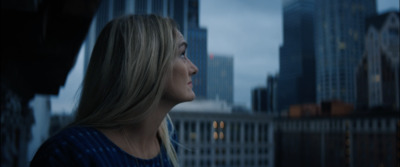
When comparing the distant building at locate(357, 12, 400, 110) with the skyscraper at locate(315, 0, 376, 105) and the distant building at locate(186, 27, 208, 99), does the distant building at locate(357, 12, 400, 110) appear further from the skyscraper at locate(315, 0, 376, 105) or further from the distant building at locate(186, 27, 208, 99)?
the distant building at locate(186, 27, 208, 99)

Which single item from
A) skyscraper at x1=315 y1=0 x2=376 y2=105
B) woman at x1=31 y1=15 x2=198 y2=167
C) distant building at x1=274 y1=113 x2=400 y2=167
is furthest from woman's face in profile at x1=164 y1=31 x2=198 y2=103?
skyscraper at x1=315 y1=0 x2=376 y2=105

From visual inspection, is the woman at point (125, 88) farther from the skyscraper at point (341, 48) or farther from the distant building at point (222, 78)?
the skyscraper at point (341, 48)

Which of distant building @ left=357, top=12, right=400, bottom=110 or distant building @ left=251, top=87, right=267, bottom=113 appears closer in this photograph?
distant building @ left=357, top=12, right=400, bottom=110

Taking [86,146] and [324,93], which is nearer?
[86,146]

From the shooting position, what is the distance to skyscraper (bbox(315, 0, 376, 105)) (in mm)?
53094

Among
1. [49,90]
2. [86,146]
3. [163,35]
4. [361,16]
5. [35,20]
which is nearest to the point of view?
[86,146]

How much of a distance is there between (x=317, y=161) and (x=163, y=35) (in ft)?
124

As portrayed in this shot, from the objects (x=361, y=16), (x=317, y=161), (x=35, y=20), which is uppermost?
(x=361, y=16)

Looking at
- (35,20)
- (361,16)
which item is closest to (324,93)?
(361,16)

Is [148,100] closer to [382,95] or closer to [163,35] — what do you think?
[163,35]

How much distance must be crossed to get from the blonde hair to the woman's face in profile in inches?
1.6

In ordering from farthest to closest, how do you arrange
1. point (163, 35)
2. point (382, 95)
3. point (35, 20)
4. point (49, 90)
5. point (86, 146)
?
point (382, 95) → point (49, 90) → point (35, 20) → point (163, 35) → point (86, 146)

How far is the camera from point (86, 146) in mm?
656

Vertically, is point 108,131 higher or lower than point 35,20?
lower
